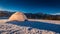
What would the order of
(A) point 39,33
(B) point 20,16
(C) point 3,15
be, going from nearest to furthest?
1. (A) point 39,33
2. (B) point 20,16
3. (C) point 3,15

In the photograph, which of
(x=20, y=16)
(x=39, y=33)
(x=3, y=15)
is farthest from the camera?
(x=3, y=15)

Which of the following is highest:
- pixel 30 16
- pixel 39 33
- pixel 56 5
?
pixel 56 5

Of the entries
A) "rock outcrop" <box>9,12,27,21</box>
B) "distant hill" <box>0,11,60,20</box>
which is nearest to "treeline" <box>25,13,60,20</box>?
"distant hill" <box>0,11,60,20</box>

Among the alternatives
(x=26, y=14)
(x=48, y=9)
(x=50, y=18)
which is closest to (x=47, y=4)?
(x=48, y=9)

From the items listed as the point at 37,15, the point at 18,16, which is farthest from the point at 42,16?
the point at 18,16

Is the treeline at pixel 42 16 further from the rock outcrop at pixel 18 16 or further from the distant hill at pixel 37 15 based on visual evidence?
the rock outcrop at pixel 18 16

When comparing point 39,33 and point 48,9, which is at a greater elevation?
point 48,9

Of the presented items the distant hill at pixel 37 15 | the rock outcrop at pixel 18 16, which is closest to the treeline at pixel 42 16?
the distant hill at pixel 37 15

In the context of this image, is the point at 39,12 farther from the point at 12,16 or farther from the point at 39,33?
the point at 39,33

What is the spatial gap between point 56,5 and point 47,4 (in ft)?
0.59

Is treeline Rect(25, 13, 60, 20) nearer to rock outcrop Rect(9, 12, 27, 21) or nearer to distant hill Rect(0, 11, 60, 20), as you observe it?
distant hill Rect(0, 11, 60, 20)

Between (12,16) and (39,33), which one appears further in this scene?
(12,16)

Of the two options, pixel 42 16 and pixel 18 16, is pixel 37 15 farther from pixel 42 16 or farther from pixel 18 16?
pixel 18 16

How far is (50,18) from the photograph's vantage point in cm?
273
